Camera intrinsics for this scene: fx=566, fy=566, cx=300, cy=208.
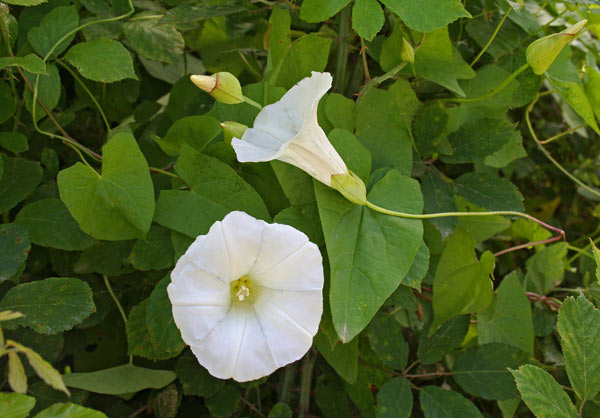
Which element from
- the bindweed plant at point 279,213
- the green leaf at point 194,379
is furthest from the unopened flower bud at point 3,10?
the green leaf at point 194,379

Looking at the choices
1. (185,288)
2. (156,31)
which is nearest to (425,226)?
(185,288)

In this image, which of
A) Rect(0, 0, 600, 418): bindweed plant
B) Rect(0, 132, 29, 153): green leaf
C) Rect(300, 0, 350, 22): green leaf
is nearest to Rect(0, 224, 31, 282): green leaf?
Rect(0, 0, 600, 418): bindweed plant

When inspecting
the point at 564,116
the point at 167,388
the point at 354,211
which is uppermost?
the point at 354,211

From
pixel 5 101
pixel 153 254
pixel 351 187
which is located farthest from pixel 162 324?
pixel 5 101

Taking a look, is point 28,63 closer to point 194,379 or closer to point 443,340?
point 194,379

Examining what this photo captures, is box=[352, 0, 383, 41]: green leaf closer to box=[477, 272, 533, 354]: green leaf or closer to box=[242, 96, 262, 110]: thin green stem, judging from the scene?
box=[242, 96, 262, 110]: thin green stem

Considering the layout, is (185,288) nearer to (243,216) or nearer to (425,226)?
(243,216)

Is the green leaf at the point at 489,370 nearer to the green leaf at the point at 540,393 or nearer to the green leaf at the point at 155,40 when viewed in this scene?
the green leaf at the point at 540,393

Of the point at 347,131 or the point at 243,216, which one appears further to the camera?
the point at 347,131
